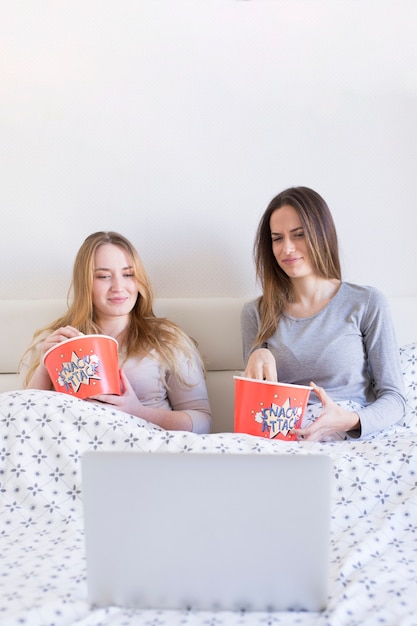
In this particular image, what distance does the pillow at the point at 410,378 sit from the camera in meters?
1.60

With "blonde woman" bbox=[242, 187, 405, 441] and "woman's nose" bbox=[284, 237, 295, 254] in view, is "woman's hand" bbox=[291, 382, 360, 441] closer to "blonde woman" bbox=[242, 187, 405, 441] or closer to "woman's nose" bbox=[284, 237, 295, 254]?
"blonde woman" bbox=[242, 187, 405, 441]

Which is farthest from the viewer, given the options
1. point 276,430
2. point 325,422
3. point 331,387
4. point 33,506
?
point 331,387

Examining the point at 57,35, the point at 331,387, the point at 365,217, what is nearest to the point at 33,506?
the point at 331,387

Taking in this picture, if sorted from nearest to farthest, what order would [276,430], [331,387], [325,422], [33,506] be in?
[33,506]
[276,430]
[325,422]
[331,387]

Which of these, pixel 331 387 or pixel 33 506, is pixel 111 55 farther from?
pixel 33 506

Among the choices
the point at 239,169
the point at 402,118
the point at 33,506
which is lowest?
the point at 33,506

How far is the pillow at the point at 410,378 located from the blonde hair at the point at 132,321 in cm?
48

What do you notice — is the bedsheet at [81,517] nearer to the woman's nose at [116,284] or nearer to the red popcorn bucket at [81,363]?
the red popcorn bucket at [81,363]

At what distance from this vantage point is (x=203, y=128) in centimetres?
192

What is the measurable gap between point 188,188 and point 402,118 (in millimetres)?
600

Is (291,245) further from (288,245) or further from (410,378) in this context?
(410,378)

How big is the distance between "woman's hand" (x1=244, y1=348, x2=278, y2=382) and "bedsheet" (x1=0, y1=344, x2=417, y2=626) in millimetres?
245

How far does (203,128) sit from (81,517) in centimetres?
118

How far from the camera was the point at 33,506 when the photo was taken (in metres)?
1.10
